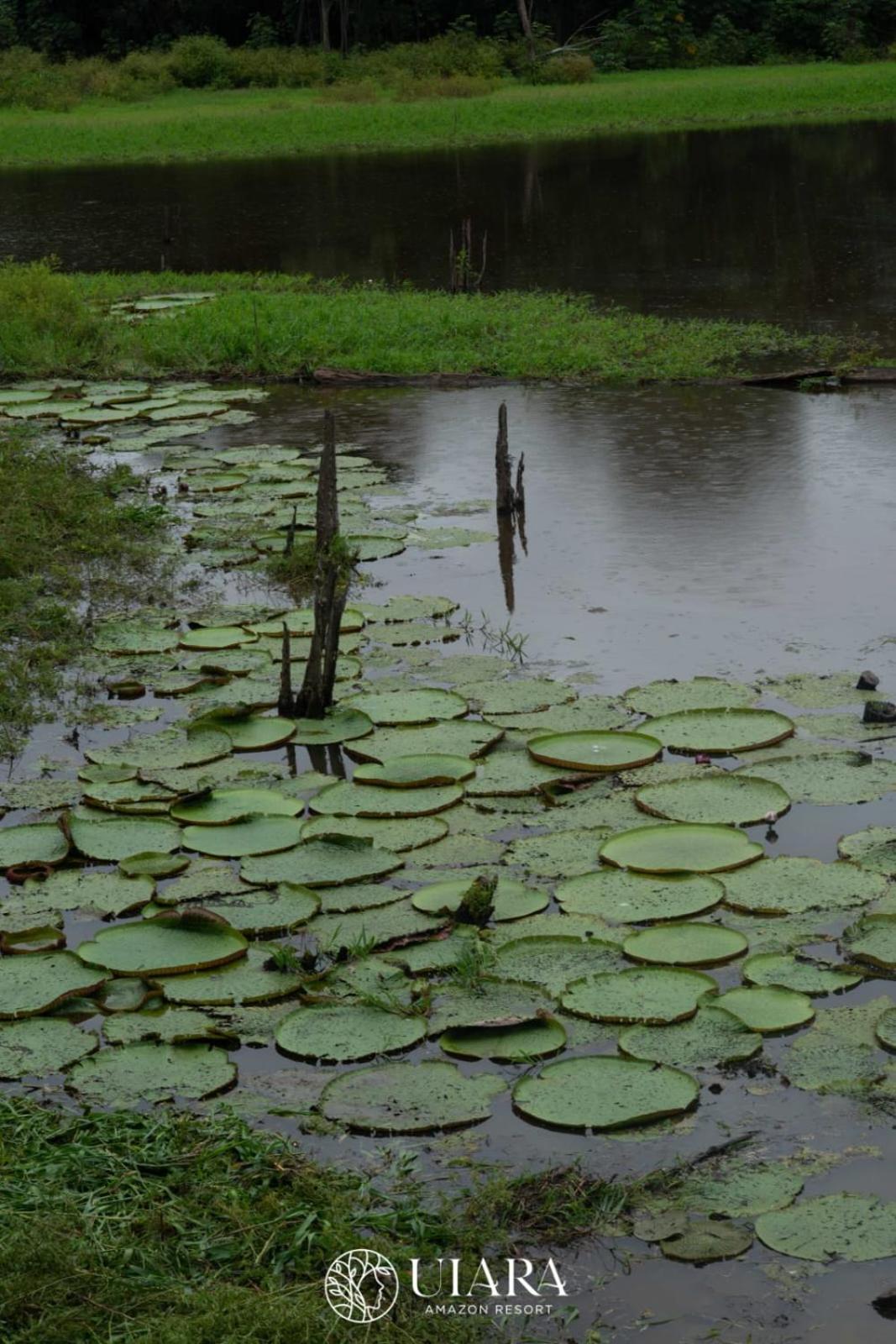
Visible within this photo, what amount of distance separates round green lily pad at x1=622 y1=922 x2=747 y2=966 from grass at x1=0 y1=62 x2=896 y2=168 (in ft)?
88.0

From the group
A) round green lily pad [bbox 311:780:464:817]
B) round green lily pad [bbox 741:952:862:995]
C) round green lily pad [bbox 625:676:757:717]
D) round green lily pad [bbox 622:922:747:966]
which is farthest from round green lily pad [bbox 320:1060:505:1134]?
round green lily pad [bbox 625:676:757:717]

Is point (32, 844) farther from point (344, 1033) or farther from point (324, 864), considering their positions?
point (344, 1033)

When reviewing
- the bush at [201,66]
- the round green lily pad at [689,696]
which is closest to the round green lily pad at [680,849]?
the round green lily pad at [689,696]

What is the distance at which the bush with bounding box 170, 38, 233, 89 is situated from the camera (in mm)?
35531

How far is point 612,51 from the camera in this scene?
Result: 35969 mm

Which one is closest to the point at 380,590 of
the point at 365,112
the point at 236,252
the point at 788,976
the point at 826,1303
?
the point at 788,976

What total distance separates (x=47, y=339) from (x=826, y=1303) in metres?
10.8

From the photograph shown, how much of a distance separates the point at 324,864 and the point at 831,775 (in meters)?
1.67

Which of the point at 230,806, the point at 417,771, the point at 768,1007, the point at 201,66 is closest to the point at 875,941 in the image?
the point at 768,1007

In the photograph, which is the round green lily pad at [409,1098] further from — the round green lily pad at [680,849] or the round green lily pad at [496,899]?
the round green lily pad at [680,849]

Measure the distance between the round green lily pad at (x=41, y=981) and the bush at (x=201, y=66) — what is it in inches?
1336

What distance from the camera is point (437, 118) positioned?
30.8 metres

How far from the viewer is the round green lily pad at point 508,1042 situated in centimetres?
394

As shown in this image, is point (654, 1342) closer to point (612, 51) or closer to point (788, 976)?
point (788, 976)
